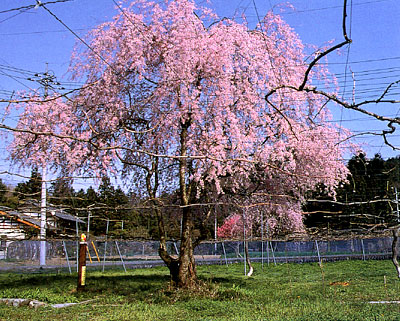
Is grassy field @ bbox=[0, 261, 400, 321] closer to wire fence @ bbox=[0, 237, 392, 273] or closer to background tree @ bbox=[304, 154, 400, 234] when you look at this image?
background tree @ bbox=[304, 154, 400, 234]

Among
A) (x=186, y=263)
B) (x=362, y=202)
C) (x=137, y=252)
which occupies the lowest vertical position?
(x=186, y=263)

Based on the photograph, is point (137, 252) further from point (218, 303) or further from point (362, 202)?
point (362, 202)

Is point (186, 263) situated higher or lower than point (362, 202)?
lower

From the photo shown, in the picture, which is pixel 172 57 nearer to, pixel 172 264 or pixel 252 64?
pixel 252 64

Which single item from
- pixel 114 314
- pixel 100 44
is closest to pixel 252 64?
pixel 100 44

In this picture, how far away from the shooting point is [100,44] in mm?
14906

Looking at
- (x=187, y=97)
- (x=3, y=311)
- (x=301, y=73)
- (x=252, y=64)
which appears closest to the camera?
(x=3, y=311)

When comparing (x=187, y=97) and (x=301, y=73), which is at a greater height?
(x=301, y=73)

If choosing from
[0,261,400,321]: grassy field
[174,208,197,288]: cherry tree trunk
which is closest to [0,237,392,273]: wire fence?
[0,261,400,321]: grassy field

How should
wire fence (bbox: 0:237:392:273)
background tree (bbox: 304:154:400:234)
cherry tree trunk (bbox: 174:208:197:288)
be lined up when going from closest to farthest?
background tree (bbox: 304:154:400:234)
cherry tree trunk (bbox: 174:208:197:288)
wire fence (bbox: 0:237:392:273)

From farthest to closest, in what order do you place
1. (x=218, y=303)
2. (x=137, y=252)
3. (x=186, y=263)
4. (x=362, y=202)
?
(x=137, y=252) < (x=186, y=263) < (x=218, y=303) < (x=362, y=202)

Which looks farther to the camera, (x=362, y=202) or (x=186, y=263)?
(x=186, y=263)

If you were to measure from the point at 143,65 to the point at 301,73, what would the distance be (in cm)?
531

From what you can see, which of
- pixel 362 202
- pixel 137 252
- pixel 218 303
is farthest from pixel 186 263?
pixel 137 252
